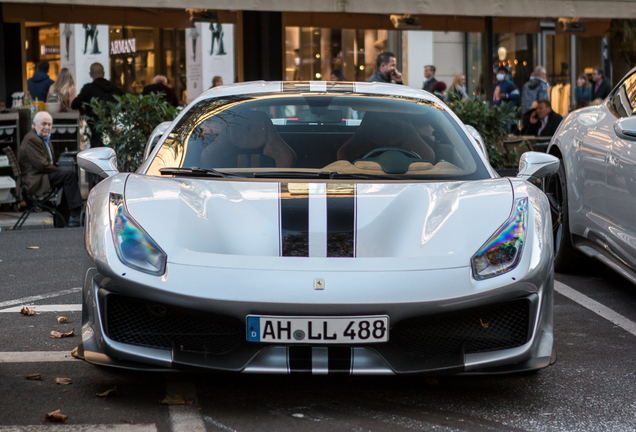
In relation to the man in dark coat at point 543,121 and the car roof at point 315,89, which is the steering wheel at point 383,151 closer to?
the car roof at point 315,89

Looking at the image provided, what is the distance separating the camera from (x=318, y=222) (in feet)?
10.9

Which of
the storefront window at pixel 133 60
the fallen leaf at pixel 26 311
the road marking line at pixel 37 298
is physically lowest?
the road marking line at pixel 37 298

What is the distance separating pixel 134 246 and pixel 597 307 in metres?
3.07

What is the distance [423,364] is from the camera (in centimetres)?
309

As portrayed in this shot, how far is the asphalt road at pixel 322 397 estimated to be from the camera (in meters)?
3.15

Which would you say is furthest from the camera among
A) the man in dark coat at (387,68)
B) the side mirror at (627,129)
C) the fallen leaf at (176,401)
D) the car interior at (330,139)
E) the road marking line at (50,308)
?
the man in dark coat at (387,68)

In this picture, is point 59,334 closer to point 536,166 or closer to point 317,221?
point 317,221

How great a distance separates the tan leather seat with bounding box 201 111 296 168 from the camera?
4.12m

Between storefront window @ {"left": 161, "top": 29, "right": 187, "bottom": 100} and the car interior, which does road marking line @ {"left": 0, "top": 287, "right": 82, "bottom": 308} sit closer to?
the car interior

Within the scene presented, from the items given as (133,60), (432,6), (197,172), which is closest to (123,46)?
(133,60)

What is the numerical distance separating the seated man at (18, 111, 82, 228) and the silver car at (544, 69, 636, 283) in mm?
5279

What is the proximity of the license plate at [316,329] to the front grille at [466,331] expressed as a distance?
3.7 inches

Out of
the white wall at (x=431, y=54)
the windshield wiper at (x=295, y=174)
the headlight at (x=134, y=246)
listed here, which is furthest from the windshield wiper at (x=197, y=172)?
the white wall at (x=431, y=54)

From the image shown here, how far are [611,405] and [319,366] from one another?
1221mm
